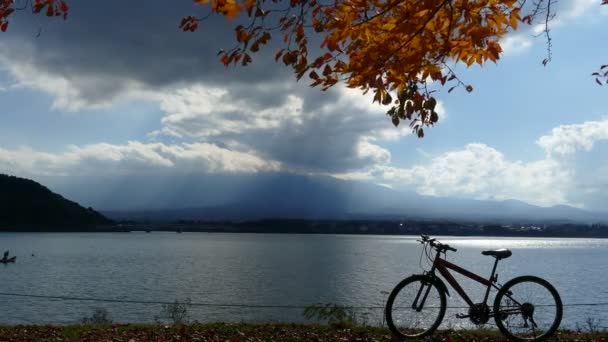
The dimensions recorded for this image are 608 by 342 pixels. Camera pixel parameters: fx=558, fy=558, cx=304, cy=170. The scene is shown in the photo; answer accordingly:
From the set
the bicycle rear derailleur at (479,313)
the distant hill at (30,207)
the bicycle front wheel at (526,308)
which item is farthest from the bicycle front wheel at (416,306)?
the distant hill at (30,207)

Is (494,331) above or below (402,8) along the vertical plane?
below

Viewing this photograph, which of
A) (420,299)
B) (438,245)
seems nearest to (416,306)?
(420,299)

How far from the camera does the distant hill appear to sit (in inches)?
6624

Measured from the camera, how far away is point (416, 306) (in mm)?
8445

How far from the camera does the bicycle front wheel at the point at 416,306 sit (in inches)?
327

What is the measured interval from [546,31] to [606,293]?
4883cm

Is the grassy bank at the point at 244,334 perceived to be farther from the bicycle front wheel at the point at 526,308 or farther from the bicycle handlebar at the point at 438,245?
the bicycle handlebar at the point at 438,245

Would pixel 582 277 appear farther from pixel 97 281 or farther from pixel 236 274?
pixel 97 281

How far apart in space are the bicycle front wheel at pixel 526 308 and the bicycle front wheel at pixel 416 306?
0.88 metres

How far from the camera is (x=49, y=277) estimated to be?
194 ft

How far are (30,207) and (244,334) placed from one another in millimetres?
183529

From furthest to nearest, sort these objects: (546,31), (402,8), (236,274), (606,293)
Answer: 1. (236,274)
2. (606,293)
3. (546,31)
4. (402,8)

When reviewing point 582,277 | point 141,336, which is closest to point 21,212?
point 582,277

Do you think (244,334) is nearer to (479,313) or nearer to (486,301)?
(479,313)
